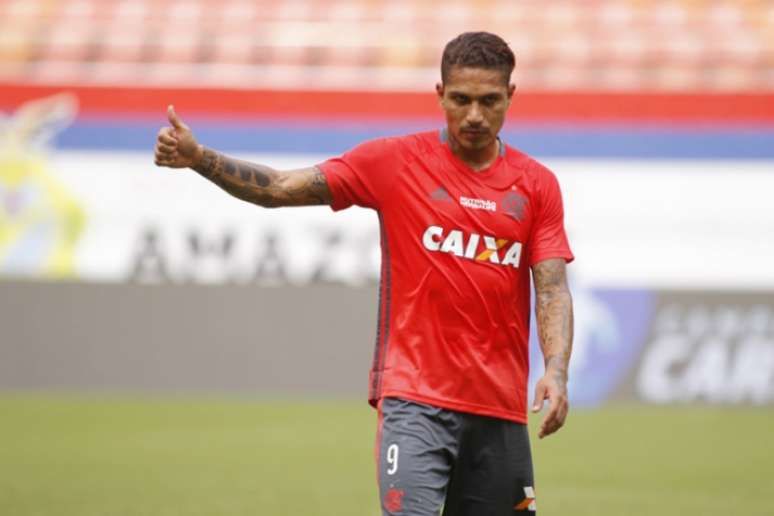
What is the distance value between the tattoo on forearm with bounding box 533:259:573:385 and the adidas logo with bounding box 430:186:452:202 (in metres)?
0.40

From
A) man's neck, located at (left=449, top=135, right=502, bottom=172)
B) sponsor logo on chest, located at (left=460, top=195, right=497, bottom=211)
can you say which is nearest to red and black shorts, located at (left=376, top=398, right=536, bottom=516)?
sponsor logo on chest, located at (left=460, top=195, right=497, bottom=211)

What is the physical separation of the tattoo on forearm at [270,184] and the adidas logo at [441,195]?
14.5 inches

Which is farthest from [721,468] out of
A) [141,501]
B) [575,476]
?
[141,501]

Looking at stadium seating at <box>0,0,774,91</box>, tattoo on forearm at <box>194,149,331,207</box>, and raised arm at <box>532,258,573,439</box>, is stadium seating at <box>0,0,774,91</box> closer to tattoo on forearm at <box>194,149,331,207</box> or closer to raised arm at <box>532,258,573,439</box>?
raised arm at <box>532,258,573,439</box>

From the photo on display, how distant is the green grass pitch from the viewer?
9281mm

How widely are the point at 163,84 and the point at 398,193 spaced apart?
34.4 feet

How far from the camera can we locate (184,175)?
15.0m

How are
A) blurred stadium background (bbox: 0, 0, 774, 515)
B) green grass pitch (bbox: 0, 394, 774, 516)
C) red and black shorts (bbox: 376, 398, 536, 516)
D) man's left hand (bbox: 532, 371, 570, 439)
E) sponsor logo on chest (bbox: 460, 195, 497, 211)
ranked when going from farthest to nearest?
1. blurred stadium background (bbox: 0, 0, 774, 515)
2. green grass pitch (bbox: 0, 394, 774, 516)
3. sponsor logo on chest (bbox: 460, 195, 497, 211)
4. red and black shorts (bbox: 376, 398, 536, 516)
5. man's left hand (bbox: 532, 371, 570, 439)

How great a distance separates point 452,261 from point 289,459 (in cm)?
680

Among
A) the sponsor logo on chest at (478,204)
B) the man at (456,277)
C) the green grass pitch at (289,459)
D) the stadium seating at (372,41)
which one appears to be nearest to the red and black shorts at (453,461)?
the man at (456,277)

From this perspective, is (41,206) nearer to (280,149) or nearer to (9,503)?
(280,149)

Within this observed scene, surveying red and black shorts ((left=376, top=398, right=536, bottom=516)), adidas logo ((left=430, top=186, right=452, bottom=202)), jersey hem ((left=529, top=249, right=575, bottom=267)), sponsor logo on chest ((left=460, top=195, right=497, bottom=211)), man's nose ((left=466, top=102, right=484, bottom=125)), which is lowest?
red and black shorts ((left=376, top=398, right=536, bottom=516))

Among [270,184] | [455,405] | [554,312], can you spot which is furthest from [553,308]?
[270,184]

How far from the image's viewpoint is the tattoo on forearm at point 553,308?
504 cm
